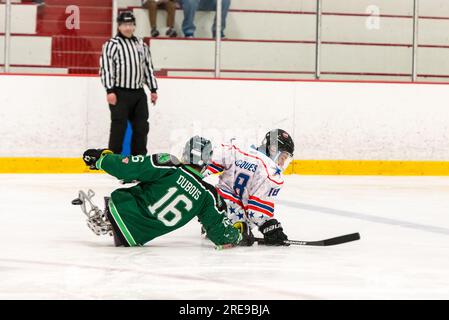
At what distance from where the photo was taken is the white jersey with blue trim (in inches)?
206

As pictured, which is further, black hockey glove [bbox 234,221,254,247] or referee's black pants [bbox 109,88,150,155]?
referee's black pants [bbox 109,88,150,155]

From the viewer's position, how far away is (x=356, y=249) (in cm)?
525

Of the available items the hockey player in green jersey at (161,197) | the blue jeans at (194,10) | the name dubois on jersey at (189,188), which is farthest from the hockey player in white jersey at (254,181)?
the blue jeans at (194,10)

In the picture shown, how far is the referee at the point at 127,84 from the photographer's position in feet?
30.0

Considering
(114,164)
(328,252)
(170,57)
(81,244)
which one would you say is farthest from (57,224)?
(170,57)

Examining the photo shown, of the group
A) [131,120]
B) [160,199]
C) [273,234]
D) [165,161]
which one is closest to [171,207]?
[160,199]

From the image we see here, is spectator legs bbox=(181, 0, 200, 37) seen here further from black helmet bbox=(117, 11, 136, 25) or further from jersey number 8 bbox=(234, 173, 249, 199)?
jersey number 8 bbox=(234, 173, 249, 199)

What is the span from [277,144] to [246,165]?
0.18 meters

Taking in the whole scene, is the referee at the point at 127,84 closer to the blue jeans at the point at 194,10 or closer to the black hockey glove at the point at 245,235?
the blue jeans at the point at 194,10

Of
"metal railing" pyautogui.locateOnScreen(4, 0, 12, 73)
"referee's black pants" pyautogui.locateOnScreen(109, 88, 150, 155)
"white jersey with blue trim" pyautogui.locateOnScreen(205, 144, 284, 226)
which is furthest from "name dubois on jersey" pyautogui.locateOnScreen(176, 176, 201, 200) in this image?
"metal railing" pyautogui.locateOnScreen(4, 0, 12, 73)

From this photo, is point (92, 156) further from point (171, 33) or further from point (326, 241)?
point (171, 33)

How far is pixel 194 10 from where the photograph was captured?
1044cm

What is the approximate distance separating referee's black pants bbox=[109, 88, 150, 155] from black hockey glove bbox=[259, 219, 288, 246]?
3979 millimetres

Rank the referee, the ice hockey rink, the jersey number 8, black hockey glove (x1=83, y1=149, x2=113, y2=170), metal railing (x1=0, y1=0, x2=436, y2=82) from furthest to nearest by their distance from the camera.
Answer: metal railing (x1=0, y1=0, x2=436, y2=82) < the referee < the jersey number 8 < black hockey glove (x1=83, y1=149, x2=113, y2=170) < the ice hockey rink
